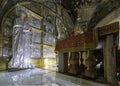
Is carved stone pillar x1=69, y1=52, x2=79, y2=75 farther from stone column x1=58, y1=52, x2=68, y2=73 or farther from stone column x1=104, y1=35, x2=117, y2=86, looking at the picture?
stone column x1=104, y1=35, x2=117, y2=86

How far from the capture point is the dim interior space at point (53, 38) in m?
3.96

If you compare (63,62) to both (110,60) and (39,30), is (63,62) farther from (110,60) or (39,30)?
(110,60)

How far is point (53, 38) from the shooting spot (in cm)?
786

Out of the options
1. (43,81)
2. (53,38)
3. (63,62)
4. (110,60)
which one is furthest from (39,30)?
(110,60)

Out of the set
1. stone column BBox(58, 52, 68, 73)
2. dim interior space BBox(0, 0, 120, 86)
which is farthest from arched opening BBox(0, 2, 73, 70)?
stone column BBox(58, 52, 68, 73)

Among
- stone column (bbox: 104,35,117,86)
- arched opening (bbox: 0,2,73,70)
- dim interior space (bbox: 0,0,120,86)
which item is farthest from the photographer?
arched opening (bbox: 0,2,73,70)

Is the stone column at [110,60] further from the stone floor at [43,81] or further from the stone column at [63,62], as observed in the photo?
the stone column at [63,62]

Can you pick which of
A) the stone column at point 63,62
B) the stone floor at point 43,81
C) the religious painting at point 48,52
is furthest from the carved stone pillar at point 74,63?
the religious painting at point 48,52

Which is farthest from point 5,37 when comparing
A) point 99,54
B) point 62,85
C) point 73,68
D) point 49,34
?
point 62,85

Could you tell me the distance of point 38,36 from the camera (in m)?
7.03

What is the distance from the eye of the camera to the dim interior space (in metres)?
3.96

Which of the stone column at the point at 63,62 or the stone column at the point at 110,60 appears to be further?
the stone column at the point at 63,62

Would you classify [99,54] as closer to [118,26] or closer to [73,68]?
[73,68]

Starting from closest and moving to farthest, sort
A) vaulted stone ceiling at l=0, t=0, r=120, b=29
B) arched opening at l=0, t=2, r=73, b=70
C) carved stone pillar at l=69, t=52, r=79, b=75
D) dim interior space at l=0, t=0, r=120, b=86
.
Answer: dim interior space at l=0, t=0, r=120, b=86
carved stone pillar at l=69, t=52, r=79, b=75
vaulted stone ceiling at l=0, t=0, r=120, b=29
arched opening at l=0, t=2, r=73, b=70
